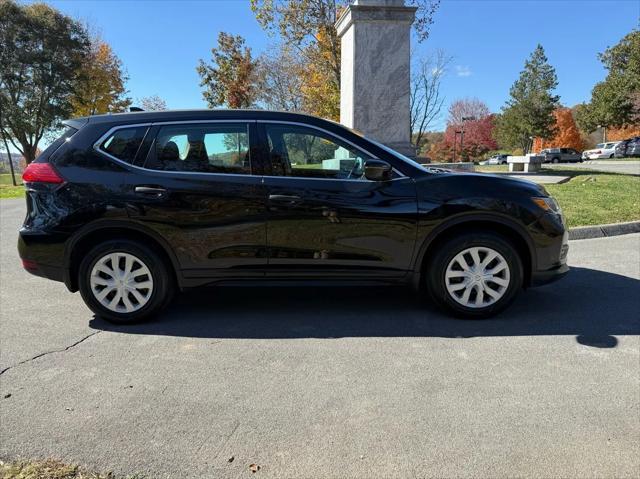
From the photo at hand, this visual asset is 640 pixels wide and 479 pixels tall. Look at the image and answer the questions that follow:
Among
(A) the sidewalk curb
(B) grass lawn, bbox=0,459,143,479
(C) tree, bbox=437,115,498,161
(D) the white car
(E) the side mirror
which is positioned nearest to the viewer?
(B) grass lawn, bbox=0,459,143,479

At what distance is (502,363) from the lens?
3.41 metres

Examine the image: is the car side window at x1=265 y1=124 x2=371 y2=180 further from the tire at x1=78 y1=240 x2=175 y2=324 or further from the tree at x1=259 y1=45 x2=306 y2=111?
the tree at x1=259 y1=45 x2=306 y2=111

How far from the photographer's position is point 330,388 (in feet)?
10.1

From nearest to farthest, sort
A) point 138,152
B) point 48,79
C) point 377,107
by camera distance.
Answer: point 138,152 → point 377,107 → point 48,79

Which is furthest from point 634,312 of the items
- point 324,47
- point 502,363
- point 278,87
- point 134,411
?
point 278,87

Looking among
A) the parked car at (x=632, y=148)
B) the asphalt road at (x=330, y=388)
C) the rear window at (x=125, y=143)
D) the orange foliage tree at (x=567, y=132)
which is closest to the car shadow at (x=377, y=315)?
the asphalt road at (x=330, y=388)

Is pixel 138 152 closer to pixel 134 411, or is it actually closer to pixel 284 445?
pixel 134 411

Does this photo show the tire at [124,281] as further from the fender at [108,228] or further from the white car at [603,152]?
the white car at [603,152]

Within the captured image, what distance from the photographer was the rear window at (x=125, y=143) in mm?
4137

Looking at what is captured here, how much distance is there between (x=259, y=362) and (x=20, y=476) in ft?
5.20

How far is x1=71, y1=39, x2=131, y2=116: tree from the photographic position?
3452 centimetres

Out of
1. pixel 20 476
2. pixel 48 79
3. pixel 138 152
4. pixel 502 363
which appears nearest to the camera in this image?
pixel 20 476

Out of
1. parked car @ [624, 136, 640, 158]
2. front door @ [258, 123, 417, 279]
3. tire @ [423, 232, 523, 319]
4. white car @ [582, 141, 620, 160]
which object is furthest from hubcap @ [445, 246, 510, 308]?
white car @ [582, 141, 620, 160]

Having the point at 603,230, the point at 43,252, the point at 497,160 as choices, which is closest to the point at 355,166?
the point at 43,252
